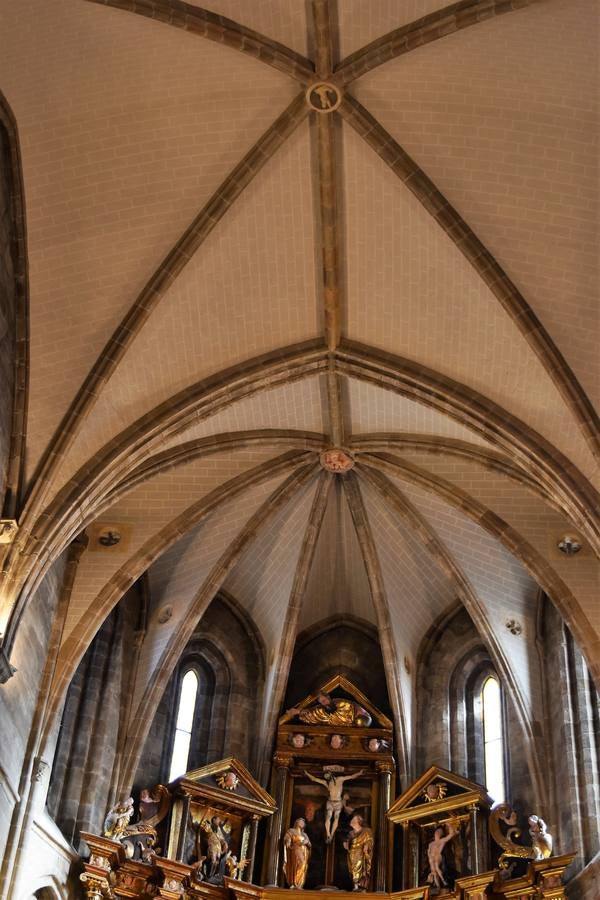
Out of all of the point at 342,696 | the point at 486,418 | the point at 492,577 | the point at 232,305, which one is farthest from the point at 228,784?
the point at 232,305

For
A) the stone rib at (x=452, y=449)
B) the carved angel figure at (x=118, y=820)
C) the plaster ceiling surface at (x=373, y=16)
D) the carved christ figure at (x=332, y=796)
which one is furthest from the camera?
the carved christ figure at (x=332, y=796)

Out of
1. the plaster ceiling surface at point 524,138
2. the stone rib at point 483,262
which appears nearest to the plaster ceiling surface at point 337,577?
the stone rib at point 483,262

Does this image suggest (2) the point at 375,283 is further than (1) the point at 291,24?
Yes

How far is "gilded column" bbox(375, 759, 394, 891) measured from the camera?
20234 millimetres

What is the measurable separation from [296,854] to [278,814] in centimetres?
83

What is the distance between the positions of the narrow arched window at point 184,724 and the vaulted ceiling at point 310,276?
135 cm

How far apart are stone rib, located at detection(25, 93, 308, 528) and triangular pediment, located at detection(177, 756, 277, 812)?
6245 mm

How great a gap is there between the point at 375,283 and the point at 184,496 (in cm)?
547

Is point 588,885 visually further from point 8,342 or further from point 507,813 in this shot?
point 8,342

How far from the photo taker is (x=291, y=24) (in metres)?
15.7

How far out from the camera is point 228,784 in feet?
67.8

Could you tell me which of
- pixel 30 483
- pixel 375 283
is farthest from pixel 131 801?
pixel 375 283

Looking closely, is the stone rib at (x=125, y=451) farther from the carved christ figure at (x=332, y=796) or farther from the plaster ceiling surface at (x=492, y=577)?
the carved christ figure at (x=332, y=796)

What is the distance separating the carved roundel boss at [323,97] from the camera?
1612 centimetres
